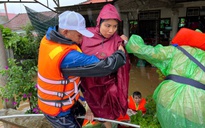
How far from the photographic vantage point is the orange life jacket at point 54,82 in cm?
141

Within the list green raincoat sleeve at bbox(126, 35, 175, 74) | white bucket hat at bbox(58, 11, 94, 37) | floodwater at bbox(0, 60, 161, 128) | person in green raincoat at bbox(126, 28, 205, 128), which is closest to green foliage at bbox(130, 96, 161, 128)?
person in green raincoat at bbox(126, 28, 205, 128)

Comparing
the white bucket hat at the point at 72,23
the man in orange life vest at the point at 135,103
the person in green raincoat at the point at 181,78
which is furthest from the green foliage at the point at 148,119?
the white bucket hat at the point at 72,23

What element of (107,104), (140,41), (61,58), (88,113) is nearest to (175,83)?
(140,41)

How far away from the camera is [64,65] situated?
1415 millimetres

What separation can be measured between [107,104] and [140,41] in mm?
741

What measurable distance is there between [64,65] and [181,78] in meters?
1.05

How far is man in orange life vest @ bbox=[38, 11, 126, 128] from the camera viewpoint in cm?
139

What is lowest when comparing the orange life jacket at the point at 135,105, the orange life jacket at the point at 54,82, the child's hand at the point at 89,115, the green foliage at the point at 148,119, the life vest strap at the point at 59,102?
the orange life jacket at the point at 135,105

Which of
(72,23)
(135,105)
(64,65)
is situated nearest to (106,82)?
(64,65)

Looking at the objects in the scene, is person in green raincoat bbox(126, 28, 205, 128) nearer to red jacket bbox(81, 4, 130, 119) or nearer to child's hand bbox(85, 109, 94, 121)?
red jacket bbox(81, 4, 130, 119)

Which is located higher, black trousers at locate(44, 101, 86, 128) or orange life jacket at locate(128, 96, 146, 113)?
black trousers at locate(44, 101, 86, 128)

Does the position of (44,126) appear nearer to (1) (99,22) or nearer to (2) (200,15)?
(1) (99,22)

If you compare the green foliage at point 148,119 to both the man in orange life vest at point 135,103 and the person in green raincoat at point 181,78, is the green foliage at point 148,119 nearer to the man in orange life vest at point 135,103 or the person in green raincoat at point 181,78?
the person in green raincoat at point 181,78

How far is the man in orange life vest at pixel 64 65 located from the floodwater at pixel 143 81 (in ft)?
12.4
